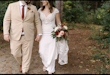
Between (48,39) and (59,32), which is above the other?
(59,32)

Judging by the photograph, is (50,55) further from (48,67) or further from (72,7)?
(72,7)

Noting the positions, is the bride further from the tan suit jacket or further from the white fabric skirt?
the tan suit jacket

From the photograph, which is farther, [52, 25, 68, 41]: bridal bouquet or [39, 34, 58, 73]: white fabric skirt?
[39, 34, 58, 73]: white fabric skirt

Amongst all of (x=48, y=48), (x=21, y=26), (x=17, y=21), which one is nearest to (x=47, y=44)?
(x=48, y=48)

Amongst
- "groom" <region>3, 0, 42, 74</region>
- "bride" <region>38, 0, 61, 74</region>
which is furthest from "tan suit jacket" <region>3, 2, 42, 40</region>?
"bride" <region>38, 0, 61, 74</region>

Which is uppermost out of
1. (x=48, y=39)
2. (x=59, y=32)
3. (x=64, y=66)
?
(x=59, y=32)

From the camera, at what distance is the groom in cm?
367

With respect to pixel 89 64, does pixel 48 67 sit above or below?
above

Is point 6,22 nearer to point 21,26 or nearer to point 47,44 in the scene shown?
point 21,26

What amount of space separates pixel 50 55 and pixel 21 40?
3.48 ft

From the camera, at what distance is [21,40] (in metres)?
3.88

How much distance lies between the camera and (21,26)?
3754 millimetres

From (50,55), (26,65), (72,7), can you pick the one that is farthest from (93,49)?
(72,7)

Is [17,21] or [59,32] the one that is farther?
[59,32]
